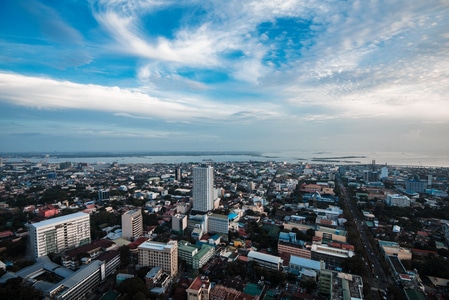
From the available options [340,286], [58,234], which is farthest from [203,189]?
[340,286]

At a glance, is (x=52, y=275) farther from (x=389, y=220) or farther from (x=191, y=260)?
(x=389, y=220)

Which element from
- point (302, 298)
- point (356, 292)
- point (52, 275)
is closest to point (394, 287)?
point (356, 292)

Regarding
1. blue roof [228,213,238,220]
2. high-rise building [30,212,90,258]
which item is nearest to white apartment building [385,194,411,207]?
blue roof [228,213,238,220]

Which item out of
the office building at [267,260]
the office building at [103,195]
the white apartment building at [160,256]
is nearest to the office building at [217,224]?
the office building at [267,260]

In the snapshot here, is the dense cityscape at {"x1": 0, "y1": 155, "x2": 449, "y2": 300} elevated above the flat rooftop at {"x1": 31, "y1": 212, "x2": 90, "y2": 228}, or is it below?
below

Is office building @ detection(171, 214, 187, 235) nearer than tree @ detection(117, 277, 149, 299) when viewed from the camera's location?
No

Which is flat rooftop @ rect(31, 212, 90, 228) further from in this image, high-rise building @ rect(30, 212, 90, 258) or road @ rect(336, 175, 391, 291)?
road @ rect(336, 175, 391, 291)

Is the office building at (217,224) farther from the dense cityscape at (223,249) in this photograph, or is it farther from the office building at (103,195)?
the office building at (103,195)
